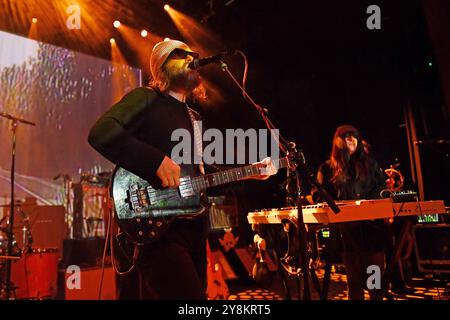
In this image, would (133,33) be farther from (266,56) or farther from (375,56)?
(375,56)

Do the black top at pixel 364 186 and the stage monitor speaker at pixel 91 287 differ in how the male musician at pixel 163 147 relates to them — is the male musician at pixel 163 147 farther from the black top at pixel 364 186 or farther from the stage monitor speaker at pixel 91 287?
the stage monitor speaker at pixel 91 287

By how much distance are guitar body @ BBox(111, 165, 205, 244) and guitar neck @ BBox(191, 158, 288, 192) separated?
0.06 meters

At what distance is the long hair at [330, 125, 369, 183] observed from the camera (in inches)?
144

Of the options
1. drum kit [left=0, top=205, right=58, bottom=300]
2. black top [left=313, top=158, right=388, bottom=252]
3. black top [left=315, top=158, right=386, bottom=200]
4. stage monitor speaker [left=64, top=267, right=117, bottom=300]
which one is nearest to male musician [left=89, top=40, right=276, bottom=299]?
black top [left=313, top=158, right=388, bottom=252]

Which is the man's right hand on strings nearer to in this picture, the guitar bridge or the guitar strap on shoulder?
the guitar bridge

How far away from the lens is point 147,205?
1.85m

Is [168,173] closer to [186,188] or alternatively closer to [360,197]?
[186,188]

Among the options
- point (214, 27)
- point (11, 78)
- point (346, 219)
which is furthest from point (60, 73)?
point (346, 219)

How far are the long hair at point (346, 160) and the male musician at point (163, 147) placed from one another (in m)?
2.16

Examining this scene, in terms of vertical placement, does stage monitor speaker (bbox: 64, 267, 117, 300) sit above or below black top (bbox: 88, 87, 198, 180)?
below

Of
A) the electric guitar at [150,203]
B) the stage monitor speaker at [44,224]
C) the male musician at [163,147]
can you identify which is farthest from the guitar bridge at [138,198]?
the stage monitor speaker at [44,224]

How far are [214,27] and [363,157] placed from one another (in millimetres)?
4482

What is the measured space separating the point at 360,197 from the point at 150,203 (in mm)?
2408

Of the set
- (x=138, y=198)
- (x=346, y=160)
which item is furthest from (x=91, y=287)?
(x=346, y=160)
